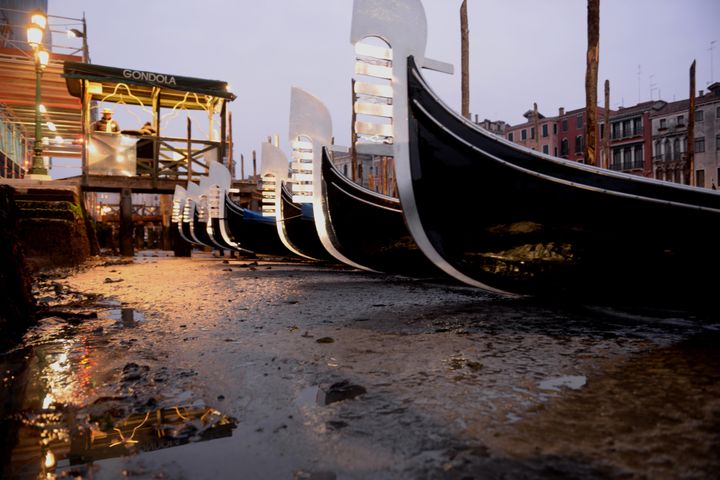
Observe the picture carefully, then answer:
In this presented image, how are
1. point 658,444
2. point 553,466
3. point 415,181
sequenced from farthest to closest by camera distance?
1. point 415,181
2. point 658,444
3. point 553,466

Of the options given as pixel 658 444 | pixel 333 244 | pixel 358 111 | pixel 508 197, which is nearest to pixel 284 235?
pixel 333 244

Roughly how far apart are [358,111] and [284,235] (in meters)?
5.45

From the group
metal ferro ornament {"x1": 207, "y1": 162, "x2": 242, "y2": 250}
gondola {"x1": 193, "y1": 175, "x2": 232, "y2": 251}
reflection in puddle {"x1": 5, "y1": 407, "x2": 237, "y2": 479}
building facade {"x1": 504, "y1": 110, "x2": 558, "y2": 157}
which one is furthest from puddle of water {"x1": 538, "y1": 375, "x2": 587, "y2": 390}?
building facade {"x1": 504, "y1": 110, "x2": 558, "y2": 157}

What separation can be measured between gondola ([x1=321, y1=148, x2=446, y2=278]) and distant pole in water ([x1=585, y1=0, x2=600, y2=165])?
10807 mm

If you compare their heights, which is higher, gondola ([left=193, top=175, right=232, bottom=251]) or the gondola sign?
the gondola sign

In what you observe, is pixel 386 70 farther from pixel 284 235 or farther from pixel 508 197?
pixel 284 235

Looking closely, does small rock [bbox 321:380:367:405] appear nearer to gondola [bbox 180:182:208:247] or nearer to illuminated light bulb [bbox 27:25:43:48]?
illuminated light bulb [bbox 27:25:43:48]

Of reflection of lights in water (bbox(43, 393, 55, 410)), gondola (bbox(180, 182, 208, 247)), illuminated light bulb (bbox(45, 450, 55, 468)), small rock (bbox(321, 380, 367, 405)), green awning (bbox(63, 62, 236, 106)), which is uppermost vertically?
green awning (bbox(63, 62, 236, 106))

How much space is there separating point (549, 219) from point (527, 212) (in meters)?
0.15

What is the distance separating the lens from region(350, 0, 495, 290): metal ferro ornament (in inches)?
139

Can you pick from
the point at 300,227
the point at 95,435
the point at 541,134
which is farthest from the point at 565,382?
the point at 541,134

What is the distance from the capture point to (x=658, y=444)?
136 centimetres

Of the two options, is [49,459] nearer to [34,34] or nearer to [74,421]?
[74,421]

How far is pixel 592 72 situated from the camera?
14531mm
